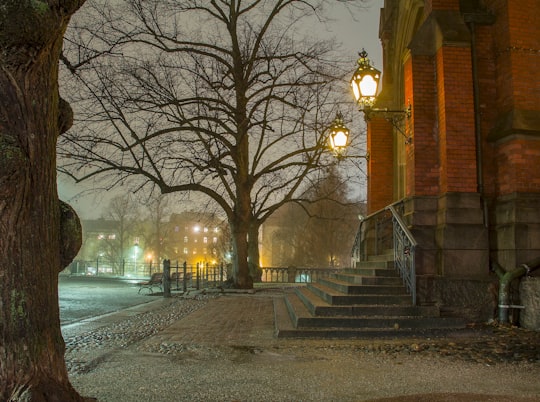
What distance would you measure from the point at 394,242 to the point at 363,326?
242 centimetres

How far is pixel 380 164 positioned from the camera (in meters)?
14.9

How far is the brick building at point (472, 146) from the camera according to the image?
8656 millimetres

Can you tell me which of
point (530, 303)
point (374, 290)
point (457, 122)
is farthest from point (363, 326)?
point (457, 122)

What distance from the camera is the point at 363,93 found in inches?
380

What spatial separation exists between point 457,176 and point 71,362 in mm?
7422

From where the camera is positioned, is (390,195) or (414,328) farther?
(390,195)

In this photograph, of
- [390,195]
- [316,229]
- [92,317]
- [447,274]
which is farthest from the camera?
[316,229]

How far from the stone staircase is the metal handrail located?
182 mm

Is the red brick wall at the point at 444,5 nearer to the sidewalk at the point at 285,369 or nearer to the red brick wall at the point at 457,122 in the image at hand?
the red brick wall at the point at 457,122

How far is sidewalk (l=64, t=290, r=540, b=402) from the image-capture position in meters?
4.57

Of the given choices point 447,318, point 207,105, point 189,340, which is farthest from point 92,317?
point 207,105

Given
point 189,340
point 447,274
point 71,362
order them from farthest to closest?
point 447,274 → point 189,340 → point 71,362

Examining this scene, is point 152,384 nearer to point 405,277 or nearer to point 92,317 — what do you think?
point 405,277

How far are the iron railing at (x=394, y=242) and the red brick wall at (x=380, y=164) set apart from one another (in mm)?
1070
